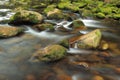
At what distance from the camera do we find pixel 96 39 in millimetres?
8219

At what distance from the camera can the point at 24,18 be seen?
11320mm

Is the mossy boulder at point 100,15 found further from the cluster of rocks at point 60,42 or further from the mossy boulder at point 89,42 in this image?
the mossy boulder at point 89,42

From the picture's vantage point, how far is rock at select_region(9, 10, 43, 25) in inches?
443

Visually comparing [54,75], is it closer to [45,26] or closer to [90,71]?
[90,71]

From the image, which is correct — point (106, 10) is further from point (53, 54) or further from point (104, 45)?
point (53, 54)

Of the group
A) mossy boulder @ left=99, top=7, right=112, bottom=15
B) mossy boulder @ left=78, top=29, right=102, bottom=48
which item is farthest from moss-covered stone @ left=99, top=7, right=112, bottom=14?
mossy boulder @ left=78, top=29, right=102, bottom=48

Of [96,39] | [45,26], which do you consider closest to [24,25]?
[45,26]

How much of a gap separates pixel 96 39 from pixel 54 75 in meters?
2.64

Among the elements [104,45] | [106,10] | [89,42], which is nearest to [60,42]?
[89,42]

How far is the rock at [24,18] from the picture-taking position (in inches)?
443

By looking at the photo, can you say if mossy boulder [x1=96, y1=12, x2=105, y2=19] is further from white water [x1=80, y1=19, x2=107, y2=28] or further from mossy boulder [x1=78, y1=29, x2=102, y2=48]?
mossy boulder [x1=78, y1=29, x2=102, y2=48]

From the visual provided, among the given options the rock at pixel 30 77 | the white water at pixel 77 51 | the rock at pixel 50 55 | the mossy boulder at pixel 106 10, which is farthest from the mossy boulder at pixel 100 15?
the rock at pixel 30 77

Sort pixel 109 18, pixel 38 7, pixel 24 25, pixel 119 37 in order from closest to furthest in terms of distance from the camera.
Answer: pixel 119 37 < pixel 24 25 < pixel 109 18 < pixel 38 7

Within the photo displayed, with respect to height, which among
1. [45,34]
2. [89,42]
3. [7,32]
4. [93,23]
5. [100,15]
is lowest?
[93,23]
